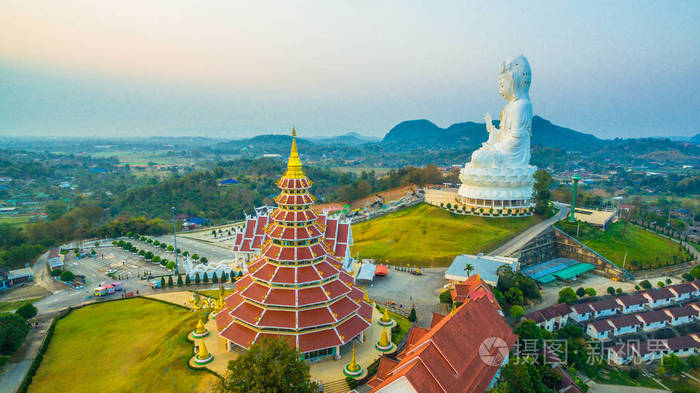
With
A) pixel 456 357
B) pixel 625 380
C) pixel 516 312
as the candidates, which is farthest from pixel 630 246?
pixel 456 357

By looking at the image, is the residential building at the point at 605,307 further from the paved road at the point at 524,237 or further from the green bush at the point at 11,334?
the green bush at the point at 11,334

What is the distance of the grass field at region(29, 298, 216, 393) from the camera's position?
23594 mm

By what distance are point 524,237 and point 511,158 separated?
14.9 meters

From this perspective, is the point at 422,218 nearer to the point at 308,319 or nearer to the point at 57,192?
the point at 308,319

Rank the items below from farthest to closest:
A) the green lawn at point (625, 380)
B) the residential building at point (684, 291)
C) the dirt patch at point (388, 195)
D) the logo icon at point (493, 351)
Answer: the dirt patch at point (388, 195) < the residential building at point (684, 291) < the green lawn at point (625, 380) < the logo icon at point (493, 351)

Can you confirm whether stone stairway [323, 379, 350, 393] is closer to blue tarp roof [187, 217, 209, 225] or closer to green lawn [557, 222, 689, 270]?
green lawn [557, 222, 689, 270]

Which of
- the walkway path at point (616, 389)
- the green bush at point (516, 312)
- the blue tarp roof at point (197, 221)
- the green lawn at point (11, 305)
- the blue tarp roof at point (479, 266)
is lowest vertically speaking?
the walkway path at point (616, 389)

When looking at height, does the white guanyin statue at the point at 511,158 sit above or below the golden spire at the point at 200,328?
above

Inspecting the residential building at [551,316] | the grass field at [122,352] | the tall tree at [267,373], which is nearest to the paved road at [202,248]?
the grass field at [122,352]

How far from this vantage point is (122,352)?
91.7ft

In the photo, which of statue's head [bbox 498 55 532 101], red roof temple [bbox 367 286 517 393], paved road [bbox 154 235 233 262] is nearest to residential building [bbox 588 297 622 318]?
red roof temple [bbox 367 286 517 393]

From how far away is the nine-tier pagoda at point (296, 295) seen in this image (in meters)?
24.3

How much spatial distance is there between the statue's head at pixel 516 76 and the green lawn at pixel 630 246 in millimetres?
22933

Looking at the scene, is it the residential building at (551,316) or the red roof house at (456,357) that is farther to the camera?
the residential building at (551,316)
